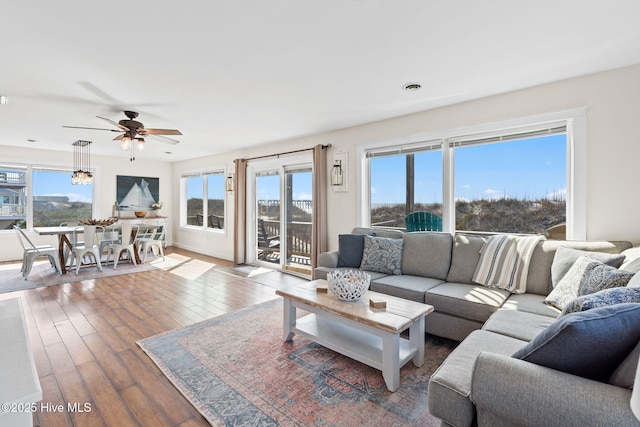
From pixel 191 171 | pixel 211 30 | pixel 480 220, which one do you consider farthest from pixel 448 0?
pixel 191 171

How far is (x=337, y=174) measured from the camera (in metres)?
4.69

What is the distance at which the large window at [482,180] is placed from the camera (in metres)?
3.17

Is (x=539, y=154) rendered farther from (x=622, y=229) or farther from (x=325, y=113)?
(x=325, y=113)

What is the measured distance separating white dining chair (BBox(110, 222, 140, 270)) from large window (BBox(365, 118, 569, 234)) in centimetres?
476

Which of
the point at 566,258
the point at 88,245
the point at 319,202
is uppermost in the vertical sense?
the point at 319,202

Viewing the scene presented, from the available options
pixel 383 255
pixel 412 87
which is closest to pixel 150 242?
pixel 383 255

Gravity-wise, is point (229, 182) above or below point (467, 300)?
above

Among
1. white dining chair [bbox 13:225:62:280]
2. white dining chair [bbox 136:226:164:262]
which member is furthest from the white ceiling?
white dining chair [bbox 136:226:164:262]

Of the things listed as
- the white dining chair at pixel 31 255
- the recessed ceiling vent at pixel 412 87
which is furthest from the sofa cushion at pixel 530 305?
the white dining chair at pixel 31 255

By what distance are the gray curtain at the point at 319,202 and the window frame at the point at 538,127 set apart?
74cm

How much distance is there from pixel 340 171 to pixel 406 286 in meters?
2.23

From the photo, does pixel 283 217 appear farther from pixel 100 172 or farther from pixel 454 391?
pixel 100 172

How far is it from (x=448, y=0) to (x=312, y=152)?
336 cm

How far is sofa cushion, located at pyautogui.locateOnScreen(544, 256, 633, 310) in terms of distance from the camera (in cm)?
195
